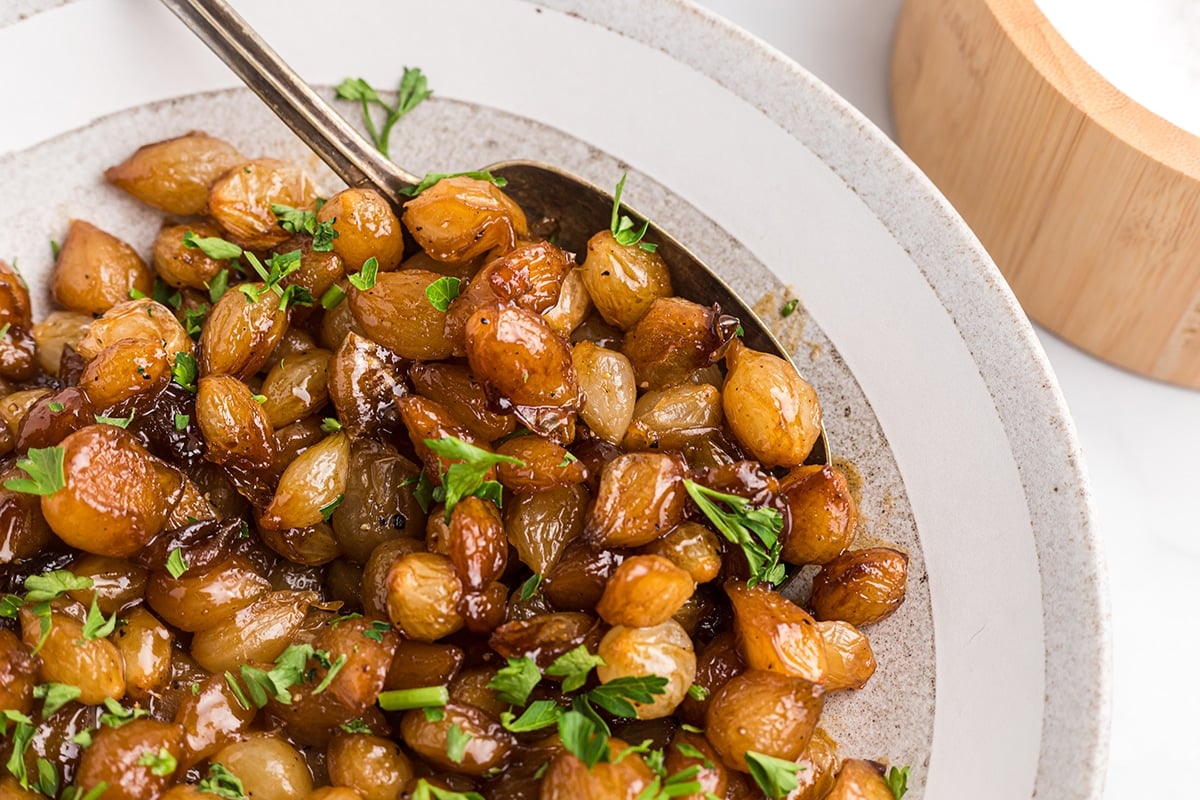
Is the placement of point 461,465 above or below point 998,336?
below

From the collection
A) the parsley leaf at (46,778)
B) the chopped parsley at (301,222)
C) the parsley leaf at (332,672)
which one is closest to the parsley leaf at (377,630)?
the parsley leaf at (332,672)

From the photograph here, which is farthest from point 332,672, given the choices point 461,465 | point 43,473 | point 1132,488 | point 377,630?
point 1132,488

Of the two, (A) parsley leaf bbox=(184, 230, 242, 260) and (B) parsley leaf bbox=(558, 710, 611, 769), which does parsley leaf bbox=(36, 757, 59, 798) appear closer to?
(B) parsley leaf bbox=(558, 710, 611, 769)

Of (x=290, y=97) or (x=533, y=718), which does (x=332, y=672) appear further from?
(x=290, y=97)

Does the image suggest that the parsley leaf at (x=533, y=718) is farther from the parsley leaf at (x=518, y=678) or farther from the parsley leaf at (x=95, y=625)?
the parsley leaf at (x=95, y=625)

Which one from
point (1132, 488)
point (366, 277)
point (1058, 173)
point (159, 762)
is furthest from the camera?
point (1132, 488)

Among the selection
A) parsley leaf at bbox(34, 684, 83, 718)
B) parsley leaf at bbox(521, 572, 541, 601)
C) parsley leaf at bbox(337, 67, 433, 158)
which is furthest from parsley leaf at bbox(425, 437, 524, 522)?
parsley leaf at bbox(337, 67, 433, 158)

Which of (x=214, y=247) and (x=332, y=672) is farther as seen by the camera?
(x=214, y=247)
